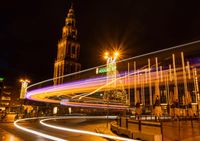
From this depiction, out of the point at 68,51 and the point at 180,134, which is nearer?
the point at 180,134

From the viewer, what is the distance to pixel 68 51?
115625mm

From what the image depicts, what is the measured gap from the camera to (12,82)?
11419 cm

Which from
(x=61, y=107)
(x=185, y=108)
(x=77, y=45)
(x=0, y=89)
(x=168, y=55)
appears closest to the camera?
(x=185, y=108)

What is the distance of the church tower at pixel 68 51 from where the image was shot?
115m

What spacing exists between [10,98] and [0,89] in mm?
7986

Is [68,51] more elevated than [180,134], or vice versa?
[68,51]

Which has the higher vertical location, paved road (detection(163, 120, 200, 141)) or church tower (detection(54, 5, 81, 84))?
church tower (detection(54, 5, 81, 84))

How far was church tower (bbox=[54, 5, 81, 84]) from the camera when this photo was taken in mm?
114562

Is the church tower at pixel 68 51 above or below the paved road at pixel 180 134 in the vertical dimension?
above

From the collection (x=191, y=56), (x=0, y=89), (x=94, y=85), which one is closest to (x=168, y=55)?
(x=191, y=56)

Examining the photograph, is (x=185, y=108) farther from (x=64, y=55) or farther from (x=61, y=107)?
(x=64, y=55)

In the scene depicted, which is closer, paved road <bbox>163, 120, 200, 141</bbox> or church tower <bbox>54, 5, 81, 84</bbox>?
paved road <bbox>163, 120, 200, 141</bbox>

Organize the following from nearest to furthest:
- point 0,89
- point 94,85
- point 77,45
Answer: point 94,85 < point 0,89 < point 77,45

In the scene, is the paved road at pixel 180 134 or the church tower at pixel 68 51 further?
the church tower at pixel 68 51
